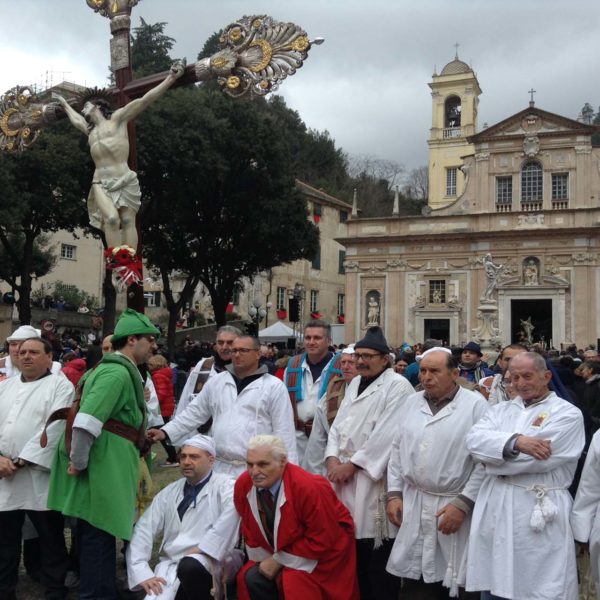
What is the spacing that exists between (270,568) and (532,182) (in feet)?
128

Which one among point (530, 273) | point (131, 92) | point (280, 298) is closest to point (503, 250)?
point (530, 273)

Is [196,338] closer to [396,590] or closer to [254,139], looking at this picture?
[254,139]

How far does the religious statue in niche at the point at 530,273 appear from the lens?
126 feet

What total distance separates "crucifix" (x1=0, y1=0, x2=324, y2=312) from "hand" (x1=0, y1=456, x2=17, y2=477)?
220cm

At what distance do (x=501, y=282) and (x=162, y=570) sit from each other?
36108 millimetres

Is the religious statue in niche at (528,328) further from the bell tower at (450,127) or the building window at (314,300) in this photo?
the building window at (314,300)

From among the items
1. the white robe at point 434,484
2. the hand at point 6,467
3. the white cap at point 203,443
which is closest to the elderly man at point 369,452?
the white robe at point 434,484

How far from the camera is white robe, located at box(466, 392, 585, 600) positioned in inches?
166

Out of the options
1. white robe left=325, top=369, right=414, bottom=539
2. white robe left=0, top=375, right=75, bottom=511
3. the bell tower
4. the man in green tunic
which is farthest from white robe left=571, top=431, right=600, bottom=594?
the bell tower

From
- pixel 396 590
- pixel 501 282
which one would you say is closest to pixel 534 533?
pixel 396 590

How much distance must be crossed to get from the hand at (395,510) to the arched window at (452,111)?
48.8m

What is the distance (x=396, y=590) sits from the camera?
514cm

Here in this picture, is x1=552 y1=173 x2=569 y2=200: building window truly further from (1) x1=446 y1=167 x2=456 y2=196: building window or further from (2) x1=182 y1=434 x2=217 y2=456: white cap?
(2) x1=182 y1=434 x2=217 y2=456: white cap

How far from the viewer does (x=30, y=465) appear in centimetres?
537
